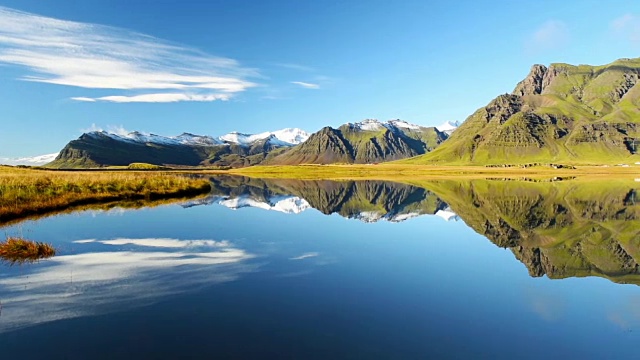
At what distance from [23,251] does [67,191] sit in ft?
107

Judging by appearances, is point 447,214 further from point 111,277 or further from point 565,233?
point 111,277

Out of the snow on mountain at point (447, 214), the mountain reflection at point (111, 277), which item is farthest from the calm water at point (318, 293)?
the snow on mountain at point (447, 214)

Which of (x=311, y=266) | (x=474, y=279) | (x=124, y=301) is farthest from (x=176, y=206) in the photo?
(x=474, y=279)

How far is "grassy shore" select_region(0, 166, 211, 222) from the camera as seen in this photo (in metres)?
40.6

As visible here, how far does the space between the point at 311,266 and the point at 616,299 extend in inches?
588

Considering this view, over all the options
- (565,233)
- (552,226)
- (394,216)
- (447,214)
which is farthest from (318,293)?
(447,214)

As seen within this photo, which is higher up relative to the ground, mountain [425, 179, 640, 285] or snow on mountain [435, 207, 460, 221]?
snow on mountain [435, 207, 460, 221]

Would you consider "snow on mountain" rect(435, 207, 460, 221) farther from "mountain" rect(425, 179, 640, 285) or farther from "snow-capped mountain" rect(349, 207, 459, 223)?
"mountain" rect(425, 179, 640, 285)

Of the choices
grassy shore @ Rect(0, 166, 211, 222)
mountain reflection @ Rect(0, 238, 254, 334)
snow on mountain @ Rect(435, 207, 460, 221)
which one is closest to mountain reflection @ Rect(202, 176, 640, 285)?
snow on mountain @ Rect(435, 207, 460, 221)

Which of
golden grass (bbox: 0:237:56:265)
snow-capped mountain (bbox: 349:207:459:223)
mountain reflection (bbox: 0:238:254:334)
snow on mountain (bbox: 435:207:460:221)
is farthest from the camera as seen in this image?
snow on mountain (bbox: 435:207:460:221)

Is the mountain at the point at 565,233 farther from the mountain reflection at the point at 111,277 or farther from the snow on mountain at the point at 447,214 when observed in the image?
the mountain reflection at the point at 111,277

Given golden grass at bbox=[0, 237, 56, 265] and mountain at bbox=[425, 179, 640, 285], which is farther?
mountain at bbox=[425, 179, 640, 285]

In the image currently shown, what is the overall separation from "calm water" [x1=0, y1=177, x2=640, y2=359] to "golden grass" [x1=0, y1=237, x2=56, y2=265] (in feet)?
4.02

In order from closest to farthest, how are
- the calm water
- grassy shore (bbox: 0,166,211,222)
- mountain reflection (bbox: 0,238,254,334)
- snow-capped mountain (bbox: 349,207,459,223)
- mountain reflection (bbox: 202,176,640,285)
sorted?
the calm water
mountain reflection (bbox: 0,238,254,334)
mountain reflection (bbox: 202,176,640,285)
grassy shore (bbox: 0,166,211,222)
snow-capped mountain (bbox: 349,207,459,223)
